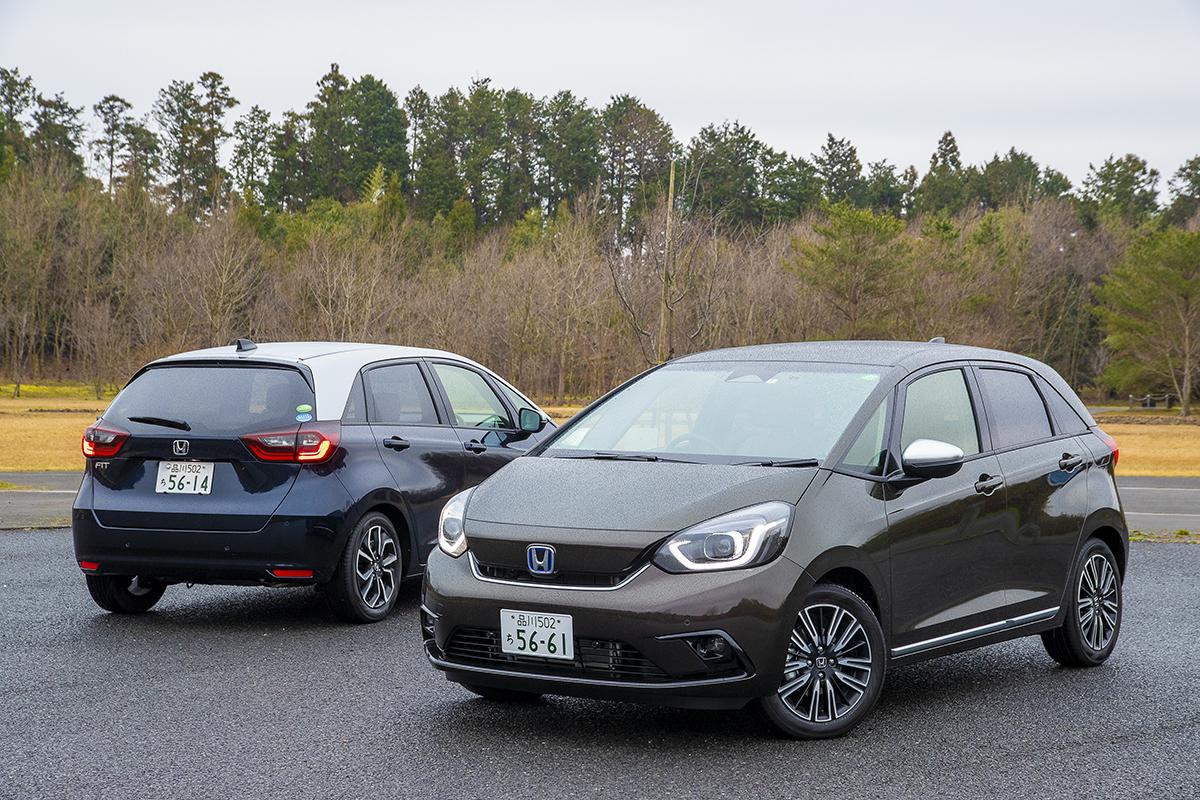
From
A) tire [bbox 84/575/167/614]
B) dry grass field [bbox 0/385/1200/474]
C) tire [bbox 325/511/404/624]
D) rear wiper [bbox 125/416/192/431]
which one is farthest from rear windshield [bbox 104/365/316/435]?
dry grass field [bbox 0/385/1200/474]

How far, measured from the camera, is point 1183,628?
27.5 ft

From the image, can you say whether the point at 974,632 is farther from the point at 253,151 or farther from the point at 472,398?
the point at 253,151

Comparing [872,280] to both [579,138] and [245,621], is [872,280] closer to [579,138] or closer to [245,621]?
[579,138]

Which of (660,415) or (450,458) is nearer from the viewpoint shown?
(660,415)

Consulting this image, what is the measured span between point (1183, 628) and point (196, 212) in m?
92.6

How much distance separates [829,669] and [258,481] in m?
3.81

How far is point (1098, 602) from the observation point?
23.7 feet

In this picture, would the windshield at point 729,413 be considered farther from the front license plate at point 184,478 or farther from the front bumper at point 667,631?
the front license plate at point 184,478

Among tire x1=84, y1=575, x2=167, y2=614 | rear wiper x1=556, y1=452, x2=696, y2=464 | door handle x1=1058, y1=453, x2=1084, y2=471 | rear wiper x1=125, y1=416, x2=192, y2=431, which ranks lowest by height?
tire x1=84, y1=575, x2=167, y2=614

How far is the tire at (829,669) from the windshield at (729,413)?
0.65m

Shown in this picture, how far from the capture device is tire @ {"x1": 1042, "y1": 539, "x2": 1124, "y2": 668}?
7.00 m

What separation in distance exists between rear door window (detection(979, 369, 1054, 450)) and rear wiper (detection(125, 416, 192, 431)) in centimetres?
450

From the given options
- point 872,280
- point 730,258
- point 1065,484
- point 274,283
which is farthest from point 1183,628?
point 274,283

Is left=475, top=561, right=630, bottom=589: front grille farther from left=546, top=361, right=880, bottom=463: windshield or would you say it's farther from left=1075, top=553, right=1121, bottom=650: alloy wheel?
left=1075, top=553, right=1121, bottom=650: alloy wheel
